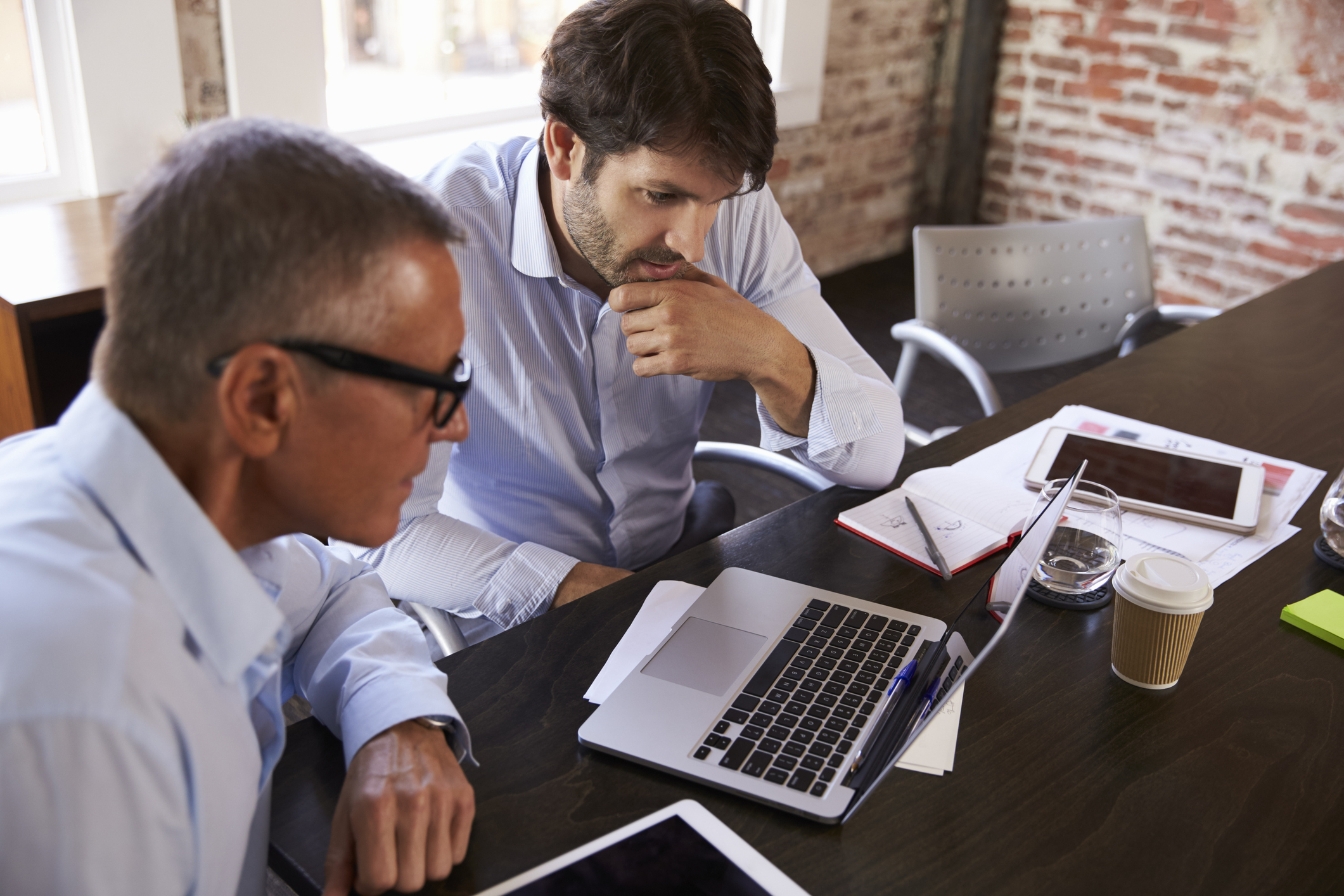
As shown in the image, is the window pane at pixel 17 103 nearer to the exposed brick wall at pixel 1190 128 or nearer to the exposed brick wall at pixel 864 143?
the exposed brick wall at pixel 864 143

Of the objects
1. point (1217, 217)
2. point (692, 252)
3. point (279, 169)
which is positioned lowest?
point (1217, 217)

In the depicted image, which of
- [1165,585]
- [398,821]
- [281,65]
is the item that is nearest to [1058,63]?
[281,65]

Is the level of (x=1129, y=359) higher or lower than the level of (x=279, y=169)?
lower

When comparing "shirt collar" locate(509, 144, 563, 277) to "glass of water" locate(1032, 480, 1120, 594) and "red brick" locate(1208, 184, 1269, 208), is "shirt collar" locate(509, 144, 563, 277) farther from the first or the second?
"red brick" locate(1208, 184, 1269, 208)

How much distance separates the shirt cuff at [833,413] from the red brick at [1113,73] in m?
3.38

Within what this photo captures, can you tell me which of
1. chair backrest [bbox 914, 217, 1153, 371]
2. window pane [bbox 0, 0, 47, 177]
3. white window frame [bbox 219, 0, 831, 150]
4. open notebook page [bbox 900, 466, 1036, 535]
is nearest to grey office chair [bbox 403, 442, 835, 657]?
open notebook page [bbox 900, 466, 1036, 535]

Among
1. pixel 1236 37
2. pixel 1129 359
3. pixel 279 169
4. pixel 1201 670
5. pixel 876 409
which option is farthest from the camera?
pixel 1236 37

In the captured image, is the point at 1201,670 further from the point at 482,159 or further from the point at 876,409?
the point at 482,159

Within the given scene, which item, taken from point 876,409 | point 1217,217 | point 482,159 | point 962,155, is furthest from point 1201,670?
point 962,155

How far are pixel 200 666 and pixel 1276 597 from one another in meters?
1.18

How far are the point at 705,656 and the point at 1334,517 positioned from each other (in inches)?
32.8

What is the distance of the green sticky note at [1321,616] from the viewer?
1.19 metres

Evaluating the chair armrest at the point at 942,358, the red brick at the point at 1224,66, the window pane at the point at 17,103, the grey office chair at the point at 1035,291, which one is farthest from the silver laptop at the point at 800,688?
the red brick at the point at 1224,66

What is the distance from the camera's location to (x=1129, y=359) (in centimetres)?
195
